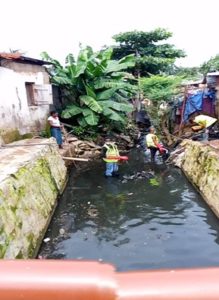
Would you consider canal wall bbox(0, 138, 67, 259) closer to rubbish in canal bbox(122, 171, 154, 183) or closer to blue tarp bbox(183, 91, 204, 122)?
rubbish in canal bbox(122, 171, 154, 183)

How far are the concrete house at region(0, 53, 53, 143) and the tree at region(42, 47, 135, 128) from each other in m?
1.38

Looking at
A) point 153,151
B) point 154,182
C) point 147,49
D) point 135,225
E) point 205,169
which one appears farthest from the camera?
point 147,49

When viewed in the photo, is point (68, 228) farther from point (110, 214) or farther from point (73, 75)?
point (73, 75)

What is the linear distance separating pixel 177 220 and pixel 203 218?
0.68 metres

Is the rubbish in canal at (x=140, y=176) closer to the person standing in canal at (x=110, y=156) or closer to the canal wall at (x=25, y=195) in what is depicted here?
the person standing in canal at (x=110, y=156)

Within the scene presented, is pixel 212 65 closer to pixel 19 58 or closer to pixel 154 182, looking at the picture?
pixel 154 182

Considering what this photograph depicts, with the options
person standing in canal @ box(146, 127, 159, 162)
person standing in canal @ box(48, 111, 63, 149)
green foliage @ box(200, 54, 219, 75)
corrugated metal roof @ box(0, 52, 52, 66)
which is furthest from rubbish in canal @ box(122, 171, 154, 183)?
green foliage @ box(200, 54, 219, 75)

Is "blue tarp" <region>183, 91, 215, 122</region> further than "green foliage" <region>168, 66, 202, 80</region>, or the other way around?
"green foliage" <region>168, 66, 202, 80</region>

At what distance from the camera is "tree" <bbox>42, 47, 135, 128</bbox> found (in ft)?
55.8

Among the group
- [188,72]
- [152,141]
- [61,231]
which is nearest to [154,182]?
[152,141]

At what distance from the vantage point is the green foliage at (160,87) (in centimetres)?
1725

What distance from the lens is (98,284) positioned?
1.03 m

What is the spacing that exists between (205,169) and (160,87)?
8614 millimetres

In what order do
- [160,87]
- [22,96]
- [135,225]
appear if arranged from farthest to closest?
[160,87] → [22,96] → [135,225]
